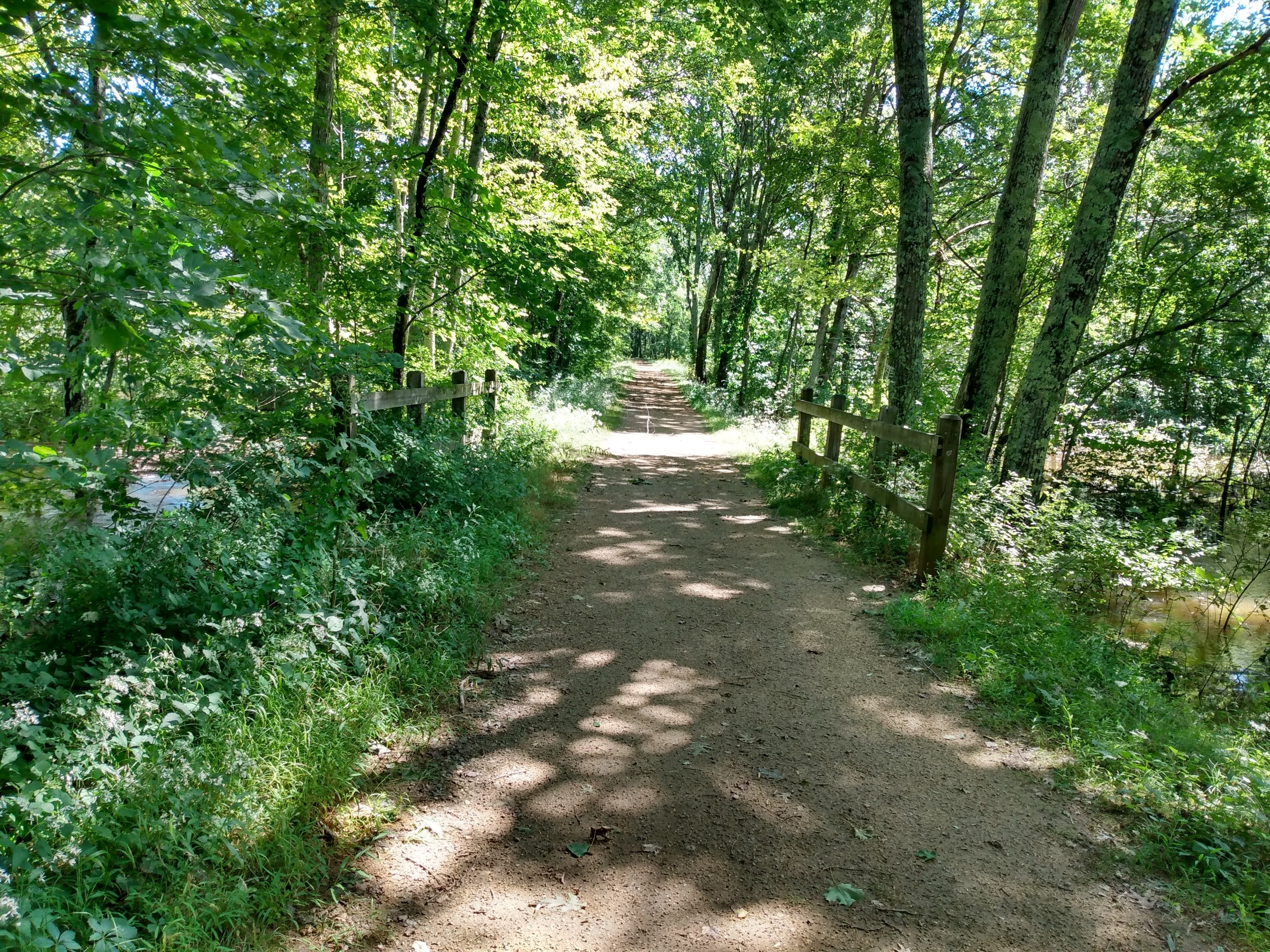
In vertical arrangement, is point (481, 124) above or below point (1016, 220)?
above

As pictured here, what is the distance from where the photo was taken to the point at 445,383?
32.9ft

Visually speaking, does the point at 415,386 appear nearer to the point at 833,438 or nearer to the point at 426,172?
the point at 426,172

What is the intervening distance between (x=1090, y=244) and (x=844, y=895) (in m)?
7.72

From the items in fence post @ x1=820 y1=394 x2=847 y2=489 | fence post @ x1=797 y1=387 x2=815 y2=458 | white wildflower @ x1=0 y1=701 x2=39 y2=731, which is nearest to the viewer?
white wildflower @ x1=0 y1=701 x2=39 y2=731

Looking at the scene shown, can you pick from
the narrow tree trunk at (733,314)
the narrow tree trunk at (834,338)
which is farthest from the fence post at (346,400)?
the narrow tree trunk at (733,314)

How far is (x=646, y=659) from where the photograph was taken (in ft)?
16.7

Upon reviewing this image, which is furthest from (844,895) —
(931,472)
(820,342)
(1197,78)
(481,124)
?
(820,342)

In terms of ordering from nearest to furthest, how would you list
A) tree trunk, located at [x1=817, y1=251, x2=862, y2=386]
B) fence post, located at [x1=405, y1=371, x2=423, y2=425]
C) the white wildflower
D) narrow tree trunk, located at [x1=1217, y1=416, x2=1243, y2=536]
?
the white wildflower, fence post, located at [x1=405, y1=371, x2=423, y2=425], narrow tree trunk, located at [x1=1217, y1=416, x2=1243, y2=536], tree trunk, located at [x1=817, y1=251, x2=862, y2=386]

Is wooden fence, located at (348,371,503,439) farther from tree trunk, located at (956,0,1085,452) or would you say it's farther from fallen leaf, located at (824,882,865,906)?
tree trunk, located at (956,0,1085,452)

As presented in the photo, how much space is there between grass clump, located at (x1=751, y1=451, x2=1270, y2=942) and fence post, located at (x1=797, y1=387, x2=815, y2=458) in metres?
2.88

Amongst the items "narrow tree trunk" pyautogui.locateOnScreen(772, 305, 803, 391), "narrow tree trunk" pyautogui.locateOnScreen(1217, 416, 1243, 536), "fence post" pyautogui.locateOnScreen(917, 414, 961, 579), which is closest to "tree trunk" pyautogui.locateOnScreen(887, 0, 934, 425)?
"fence post" pyautogui.locateOnScreen(917, 414, 961, 579)

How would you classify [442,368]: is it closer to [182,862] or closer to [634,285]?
[182,862]

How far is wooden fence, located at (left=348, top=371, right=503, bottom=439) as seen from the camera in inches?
258

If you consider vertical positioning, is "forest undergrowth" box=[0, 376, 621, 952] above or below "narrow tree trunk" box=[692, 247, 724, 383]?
below
